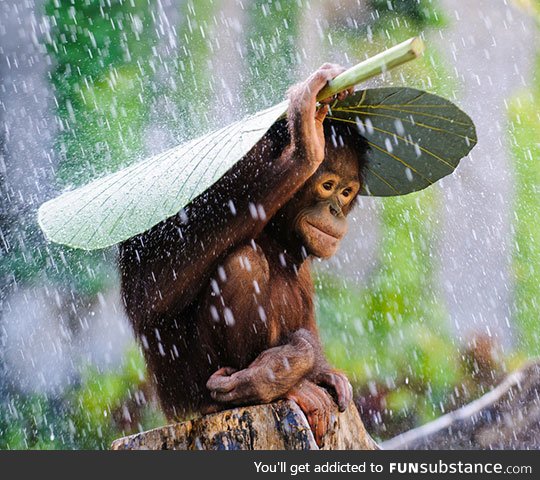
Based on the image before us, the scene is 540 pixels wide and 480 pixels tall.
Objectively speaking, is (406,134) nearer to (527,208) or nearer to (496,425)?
(496,425)

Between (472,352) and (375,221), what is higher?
(375,221)

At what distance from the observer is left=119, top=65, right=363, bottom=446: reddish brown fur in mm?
2506

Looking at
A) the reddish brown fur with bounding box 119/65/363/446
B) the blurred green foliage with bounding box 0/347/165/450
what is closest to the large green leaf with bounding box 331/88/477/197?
the reddish brown fur with bounding box 119/65/363/446

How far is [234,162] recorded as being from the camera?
2.28 metres

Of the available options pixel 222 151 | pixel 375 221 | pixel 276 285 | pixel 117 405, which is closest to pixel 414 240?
pixel 375 221

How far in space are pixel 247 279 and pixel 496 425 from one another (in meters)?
2.29

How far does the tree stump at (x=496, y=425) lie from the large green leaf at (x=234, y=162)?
178cm

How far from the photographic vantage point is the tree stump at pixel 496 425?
422 cm

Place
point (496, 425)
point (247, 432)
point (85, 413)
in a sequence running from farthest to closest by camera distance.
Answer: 1. point (85, 413)
2. point (496, 425)
3. point (247, 432)

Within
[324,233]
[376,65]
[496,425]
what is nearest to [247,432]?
[324,233]

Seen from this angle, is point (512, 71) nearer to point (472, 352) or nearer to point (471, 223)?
point (471, 223)

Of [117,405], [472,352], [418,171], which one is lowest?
[472,352]

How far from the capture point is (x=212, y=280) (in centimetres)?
262

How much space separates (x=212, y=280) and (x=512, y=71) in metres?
4.74
